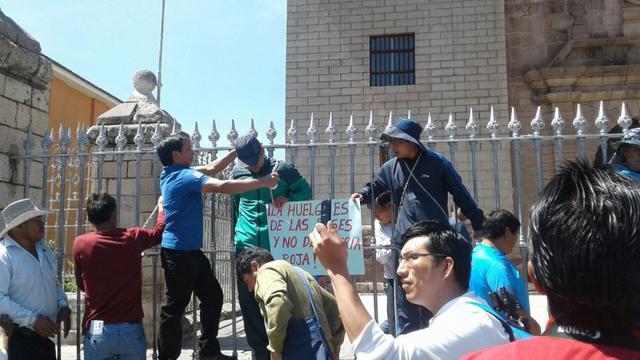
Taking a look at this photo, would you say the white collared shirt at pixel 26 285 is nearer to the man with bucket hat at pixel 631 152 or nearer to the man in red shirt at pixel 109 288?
the man in red shirt at pixel 109 288

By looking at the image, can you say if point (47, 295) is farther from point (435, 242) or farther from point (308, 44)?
point (308, 44)

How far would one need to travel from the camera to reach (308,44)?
14695 millimetres

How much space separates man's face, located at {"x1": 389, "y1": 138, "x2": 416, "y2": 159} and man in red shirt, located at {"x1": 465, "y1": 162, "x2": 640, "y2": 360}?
3078 millimetres

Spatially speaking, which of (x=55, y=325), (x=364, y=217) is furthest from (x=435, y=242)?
(x=364, y=217)

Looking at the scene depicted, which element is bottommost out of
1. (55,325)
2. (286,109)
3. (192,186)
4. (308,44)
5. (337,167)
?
(55,325)

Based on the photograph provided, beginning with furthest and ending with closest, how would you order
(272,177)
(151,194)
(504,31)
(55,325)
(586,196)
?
(504,31) → (151,194) → (272,177) → (55,325) → (586,196)

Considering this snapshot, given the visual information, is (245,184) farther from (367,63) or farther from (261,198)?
(367,63)

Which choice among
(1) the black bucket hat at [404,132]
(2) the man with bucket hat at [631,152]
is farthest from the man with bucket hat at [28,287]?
(2) the man with bucket hat at [631,152]

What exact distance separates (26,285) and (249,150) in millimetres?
1905

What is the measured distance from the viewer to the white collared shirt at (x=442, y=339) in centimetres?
203

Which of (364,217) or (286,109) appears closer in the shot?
(364,217)

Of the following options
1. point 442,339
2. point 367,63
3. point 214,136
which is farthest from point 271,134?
point 367,63

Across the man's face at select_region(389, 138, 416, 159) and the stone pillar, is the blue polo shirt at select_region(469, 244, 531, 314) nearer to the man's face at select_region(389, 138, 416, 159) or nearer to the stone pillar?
the man's face at select_region(389, 138, 416, 159)

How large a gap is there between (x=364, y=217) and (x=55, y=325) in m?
8.92
